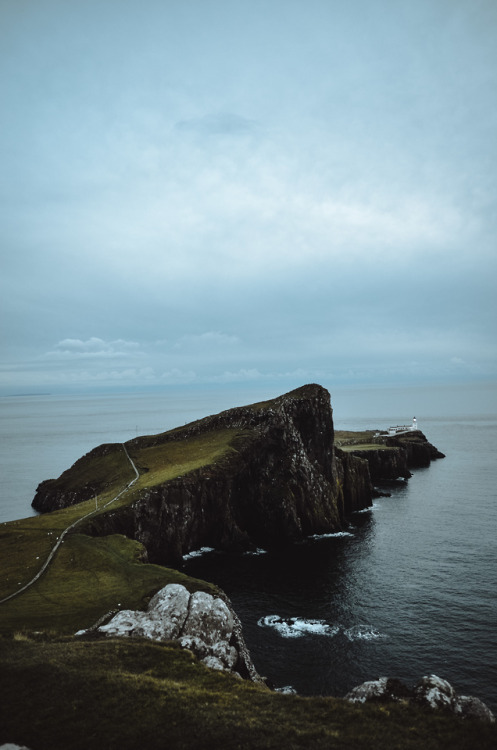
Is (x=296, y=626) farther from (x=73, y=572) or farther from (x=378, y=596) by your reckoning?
(x=73, y=572)

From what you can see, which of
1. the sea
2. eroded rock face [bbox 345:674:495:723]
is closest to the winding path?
the sea

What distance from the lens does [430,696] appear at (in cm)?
2045

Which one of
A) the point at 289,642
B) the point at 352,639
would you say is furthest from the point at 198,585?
the point at 352,639

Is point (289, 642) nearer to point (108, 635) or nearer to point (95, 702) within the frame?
point (108, 635)

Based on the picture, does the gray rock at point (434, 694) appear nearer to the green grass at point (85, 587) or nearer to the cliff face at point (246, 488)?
the green grass at point (85, 587)

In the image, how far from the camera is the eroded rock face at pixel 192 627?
26.7 m

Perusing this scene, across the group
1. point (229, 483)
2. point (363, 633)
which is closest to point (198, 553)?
point (229, 483)

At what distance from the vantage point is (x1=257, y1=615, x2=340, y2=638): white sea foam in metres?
40.8

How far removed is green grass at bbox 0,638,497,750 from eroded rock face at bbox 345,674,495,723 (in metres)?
0.97

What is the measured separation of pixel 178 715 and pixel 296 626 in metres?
27.2

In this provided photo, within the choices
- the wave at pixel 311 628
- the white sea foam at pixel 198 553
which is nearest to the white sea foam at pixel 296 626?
the wave at pixel 311 628

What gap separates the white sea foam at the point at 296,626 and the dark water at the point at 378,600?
10 cm

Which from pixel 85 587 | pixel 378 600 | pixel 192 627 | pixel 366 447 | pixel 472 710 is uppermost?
pixel 366 447

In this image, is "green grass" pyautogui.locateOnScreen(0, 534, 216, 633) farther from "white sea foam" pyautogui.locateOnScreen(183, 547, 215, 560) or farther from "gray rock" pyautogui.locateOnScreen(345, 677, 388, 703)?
"gray rock" pyautogui.locateOnScreen(345, 677, 388, 703)
